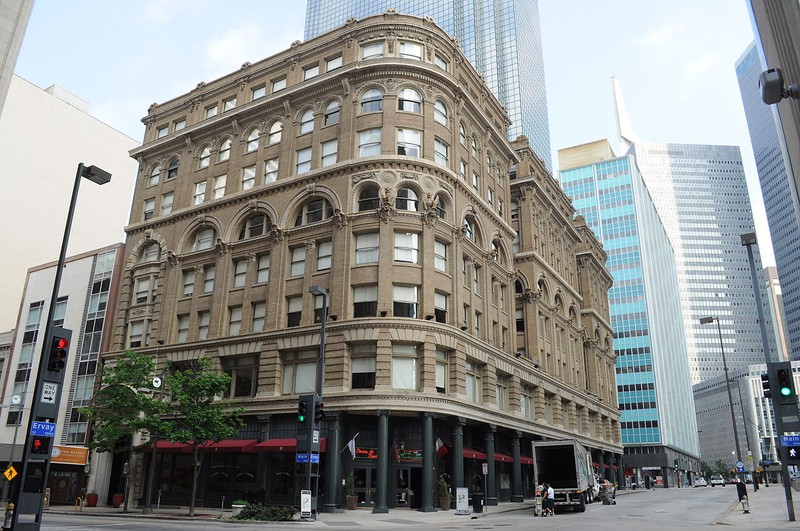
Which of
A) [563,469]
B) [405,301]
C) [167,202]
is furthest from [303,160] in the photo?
[563,469]

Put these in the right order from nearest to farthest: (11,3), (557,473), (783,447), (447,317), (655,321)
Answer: (11,3), (783,447), (557,473), (447,317), (655,321)

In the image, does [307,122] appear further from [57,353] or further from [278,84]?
[57,353]

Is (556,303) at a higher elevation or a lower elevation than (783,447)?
higher

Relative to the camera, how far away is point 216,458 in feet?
135

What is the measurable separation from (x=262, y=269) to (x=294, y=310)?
185 inches

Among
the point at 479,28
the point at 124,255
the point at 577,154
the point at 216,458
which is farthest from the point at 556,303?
the point at 479,28

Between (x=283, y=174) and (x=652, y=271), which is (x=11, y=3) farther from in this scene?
(x=652, y=271)

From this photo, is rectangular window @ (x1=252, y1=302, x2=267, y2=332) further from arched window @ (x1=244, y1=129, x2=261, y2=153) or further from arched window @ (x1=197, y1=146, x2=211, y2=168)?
arched window @ (x1=197, y1=146, x2=211, y2=168)

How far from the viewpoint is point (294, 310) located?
4175cm

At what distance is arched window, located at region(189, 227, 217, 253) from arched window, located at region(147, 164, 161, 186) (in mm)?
8535

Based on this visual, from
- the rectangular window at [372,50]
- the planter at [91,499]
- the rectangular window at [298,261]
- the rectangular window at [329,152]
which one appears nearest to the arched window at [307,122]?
the rectangular window at [329,152]

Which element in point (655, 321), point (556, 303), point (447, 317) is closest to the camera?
point (447, 317)

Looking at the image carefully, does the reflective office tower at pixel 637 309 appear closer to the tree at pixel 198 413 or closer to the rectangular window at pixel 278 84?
the tree at pixel 198 413

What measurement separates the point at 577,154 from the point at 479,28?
3911 cm
